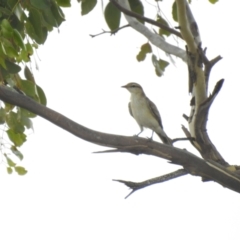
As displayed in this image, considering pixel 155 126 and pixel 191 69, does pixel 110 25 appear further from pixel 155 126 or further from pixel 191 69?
pixel 155 126

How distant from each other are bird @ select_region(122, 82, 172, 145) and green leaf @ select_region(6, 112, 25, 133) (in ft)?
8.91

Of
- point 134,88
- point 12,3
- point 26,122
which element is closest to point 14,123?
point 26,122

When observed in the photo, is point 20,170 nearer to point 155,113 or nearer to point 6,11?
point 6,11

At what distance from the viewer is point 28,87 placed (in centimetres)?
373

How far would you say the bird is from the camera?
6684 mm

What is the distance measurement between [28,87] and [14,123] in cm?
33

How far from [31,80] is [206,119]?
34.4 inches

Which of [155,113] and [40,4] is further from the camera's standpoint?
[155,113]

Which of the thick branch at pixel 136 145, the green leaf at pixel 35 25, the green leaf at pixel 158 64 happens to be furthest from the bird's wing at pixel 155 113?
the thick branch at pixel 136 145

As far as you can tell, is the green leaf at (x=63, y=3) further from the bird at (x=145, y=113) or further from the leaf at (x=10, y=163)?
the bird at (x=145, y=113)

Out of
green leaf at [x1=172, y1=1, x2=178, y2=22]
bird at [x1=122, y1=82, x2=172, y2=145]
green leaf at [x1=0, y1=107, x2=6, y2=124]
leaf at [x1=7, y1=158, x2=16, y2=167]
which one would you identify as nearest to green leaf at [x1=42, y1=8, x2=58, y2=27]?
green leaf at [x1=172, y1=1, x2=178, y2=22]

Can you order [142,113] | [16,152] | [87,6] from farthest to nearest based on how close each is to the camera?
1. [142,113]
2. [16,152]
3. [87,6]

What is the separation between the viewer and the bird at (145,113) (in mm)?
6684

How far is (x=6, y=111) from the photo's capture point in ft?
13.4
